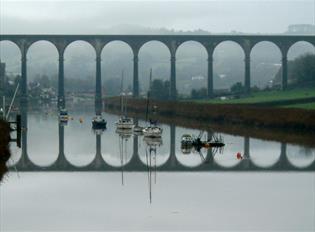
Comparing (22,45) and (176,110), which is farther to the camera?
(22,45)

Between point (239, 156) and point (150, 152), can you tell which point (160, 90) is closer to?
point (150, 152)

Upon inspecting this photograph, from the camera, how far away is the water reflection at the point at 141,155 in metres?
31.3

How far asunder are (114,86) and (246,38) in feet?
358

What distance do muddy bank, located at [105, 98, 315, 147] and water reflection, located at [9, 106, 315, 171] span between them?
6.20 ft

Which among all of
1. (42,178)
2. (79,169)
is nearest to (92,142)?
(79,169)

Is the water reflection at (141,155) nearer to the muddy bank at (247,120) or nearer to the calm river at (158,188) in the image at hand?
the calm river at (158,188)

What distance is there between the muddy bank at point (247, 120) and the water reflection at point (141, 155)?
1891mm

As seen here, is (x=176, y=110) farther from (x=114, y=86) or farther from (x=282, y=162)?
(x=114, y=86)

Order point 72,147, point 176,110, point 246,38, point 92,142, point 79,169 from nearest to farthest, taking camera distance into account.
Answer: point 79,169, point 72,147, point 92,142, point 176,110, point 246,38

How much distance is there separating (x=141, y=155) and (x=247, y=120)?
1775 centimetres

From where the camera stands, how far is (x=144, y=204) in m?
21.8

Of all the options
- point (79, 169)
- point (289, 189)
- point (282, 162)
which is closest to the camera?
point (289, 189)

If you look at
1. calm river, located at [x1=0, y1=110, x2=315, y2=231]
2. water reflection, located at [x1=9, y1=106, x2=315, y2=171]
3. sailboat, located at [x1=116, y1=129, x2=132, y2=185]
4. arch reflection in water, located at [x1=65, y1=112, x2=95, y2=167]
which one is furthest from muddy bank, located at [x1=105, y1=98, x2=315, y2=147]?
arch reflection in water, located at [x1=65, y1=112, x2=95, y2=167]

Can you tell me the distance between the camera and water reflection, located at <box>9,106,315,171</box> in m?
31.3
